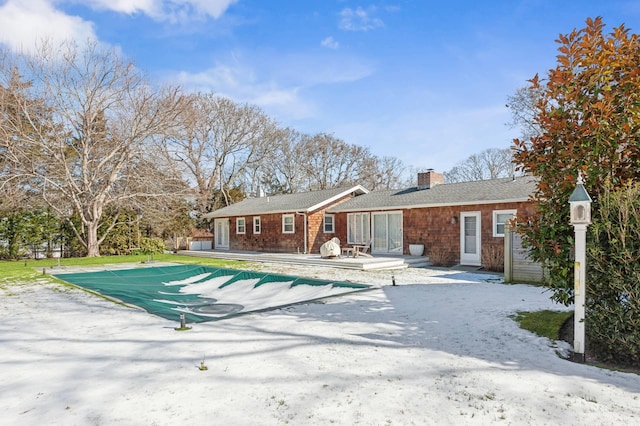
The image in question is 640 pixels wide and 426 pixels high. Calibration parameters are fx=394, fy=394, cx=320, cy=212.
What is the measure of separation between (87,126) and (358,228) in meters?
13.4

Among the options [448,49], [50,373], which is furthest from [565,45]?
[448,49]

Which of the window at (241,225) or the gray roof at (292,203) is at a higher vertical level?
the gray roof at (292,203)

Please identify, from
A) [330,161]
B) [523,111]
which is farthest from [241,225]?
[523,111]

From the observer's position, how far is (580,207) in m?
4.32

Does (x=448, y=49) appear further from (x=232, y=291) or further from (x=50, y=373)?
(x=50, y=373)

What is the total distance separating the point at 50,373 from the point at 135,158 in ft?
58.6

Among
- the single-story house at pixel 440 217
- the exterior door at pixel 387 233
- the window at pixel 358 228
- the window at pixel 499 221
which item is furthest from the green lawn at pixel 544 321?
the window at pixel 358 228

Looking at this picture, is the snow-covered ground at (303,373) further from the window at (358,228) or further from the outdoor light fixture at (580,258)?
the window at (358,228)

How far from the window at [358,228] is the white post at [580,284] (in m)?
13.8

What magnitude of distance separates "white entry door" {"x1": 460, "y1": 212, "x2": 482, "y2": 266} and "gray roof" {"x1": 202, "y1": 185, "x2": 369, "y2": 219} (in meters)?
7.13

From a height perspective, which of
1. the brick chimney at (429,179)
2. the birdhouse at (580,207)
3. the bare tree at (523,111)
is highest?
the bare tree at (523,111)

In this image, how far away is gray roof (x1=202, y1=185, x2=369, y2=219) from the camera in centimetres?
1956

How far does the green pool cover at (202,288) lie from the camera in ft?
30.0

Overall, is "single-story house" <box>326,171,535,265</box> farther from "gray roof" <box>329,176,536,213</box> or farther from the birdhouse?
the birdhouse
